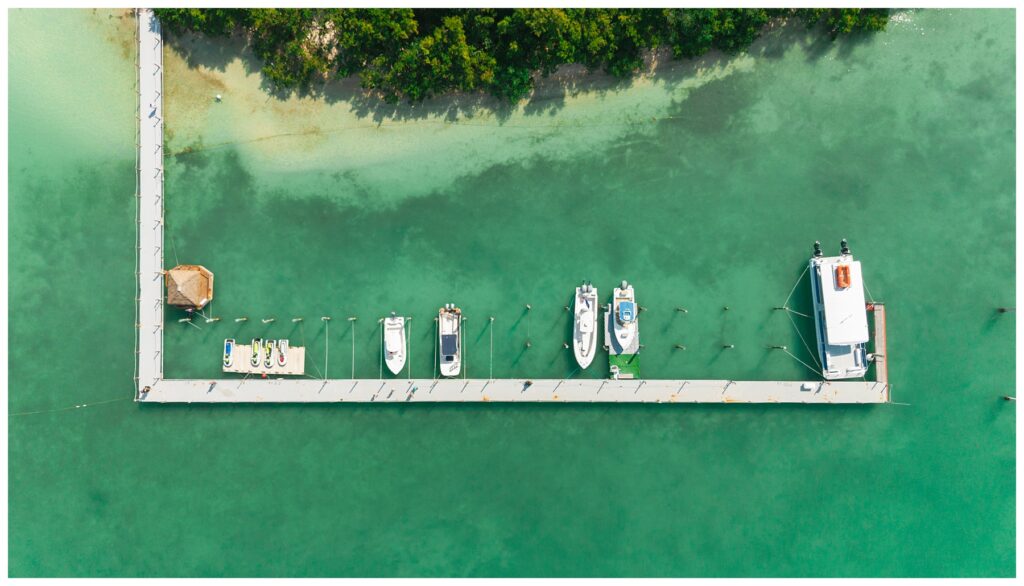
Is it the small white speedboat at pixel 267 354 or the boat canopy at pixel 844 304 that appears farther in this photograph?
the small white speedboat at pixel 267 354

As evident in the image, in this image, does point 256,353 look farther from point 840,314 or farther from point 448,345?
point 840,314

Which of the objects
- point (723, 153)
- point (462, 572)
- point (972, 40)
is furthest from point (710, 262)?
point (462, 572)

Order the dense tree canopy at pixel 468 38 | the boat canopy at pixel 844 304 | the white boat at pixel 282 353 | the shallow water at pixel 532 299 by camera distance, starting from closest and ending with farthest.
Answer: the dense tree canopy at pixel 468 38, the boat canopy at pixel 844 304, the white boat at pixel 282 353, the shallow water at pixel 532 299

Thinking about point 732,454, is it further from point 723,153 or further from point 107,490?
point 107,490

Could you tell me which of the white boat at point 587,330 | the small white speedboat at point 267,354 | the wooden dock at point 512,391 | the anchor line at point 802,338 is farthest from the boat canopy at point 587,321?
the small white speedboat at point 267,354

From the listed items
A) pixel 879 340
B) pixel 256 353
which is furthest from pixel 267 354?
pixel 879 340

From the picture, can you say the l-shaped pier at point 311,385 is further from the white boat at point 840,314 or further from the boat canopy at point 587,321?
the boat canopy at point 587,321
